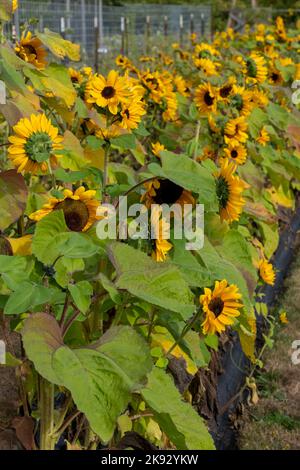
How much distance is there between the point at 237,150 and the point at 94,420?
5.18 feet

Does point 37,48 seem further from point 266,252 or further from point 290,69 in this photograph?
point 290,69

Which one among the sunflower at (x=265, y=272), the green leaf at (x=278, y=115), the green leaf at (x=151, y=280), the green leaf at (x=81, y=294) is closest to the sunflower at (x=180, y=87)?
the green leaf at (x=278, y=115)

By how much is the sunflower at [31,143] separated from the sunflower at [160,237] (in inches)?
10.3

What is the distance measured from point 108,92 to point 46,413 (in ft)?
2.50

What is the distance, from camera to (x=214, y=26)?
21.4m

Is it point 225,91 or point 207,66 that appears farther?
point 207,66

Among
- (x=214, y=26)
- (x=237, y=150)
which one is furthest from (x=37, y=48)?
(x=214, y=26)

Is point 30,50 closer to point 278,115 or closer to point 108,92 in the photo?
point 108,92

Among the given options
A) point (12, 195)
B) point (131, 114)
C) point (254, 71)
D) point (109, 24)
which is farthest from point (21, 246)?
point (109, 24)

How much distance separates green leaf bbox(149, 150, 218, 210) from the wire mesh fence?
4152mm

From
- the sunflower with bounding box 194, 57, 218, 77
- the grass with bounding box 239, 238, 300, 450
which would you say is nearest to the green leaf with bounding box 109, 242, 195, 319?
the grass with bounding box 239, 238, 300, 450

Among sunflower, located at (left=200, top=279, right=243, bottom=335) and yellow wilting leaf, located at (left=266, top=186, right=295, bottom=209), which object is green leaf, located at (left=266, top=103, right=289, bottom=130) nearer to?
yellow wilting leaf, located at (left=266, top=186, right=295, bottom=209)

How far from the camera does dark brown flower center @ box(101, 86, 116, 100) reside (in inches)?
74.3

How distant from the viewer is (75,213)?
161 centimetres
